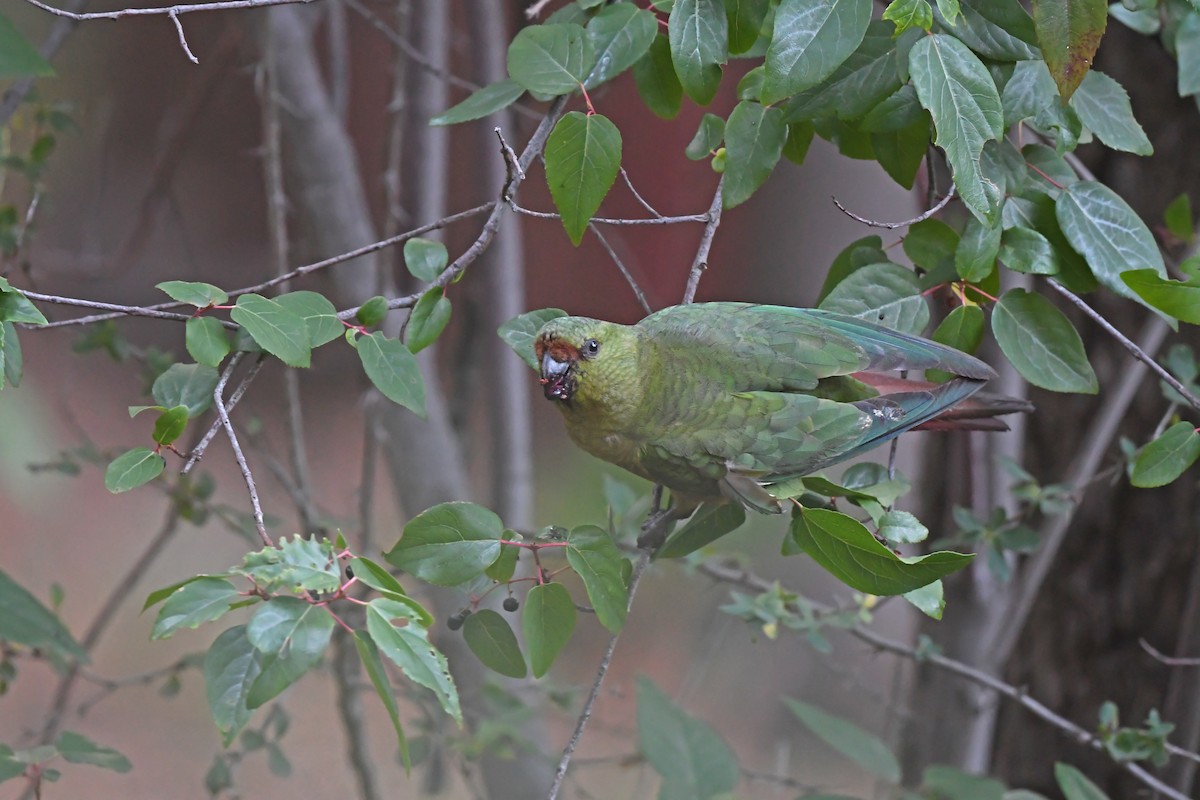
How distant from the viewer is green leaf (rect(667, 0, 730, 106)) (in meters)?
0.66

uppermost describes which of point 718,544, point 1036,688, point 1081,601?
point 1081,601

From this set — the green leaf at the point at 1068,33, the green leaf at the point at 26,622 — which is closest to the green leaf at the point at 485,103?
the green leaf at the point at 1068,33

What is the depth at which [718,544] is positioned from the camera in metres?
2.15

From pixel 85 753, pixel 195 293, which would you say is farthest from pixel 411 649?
pixel 85 753

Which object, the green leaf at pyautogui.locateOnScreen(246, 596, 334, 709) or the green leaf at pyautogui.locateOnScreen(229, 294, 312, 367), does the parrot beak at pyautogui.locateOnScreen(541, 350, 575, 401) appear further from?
the green leaf at pyautogui.locateOnScreen(246, 596, 334, 709)

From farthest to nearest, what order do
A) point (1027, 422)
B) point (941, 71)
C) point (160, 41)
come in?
point (160, 41) → point (1027, 422) → point (941, 71)

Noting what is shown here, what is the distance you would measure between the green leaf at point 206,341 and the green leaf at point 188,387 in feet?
0.07

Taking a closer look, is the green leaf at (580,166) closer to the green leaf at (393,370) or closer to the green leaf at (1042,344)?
the green leaf at (393,370)

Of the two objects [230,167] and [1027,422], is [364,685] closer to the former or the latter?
[1027,422]

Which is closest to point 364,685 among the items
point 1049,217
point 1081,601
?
point 1081,601

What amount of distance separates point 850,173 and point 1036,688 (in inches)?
45.2

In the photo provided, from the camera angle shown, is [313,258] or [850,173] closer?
[313,258]

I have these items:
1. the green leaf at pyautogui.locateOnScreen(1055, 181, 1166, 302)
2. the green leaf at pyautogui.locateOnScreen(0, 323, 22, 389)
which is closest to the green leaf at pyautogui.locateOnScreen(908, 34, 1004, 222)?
the green leaf at pyautogui.locateOnScreen(1055, 181, 1166, 302)

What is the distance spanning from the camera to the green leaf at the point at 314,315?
0.63 m
